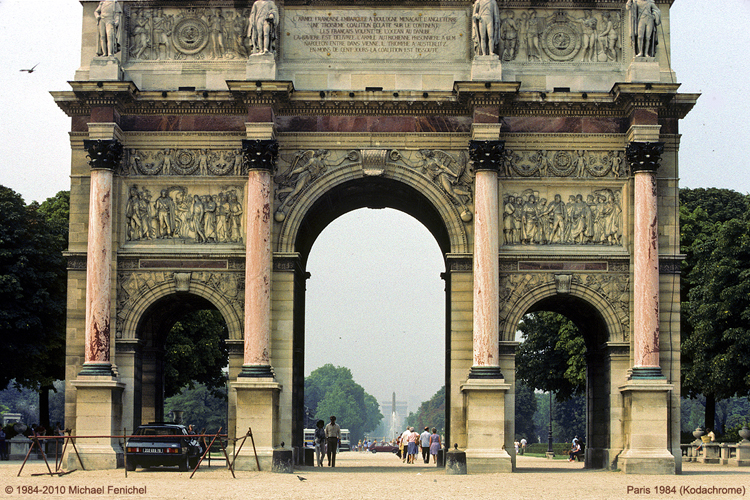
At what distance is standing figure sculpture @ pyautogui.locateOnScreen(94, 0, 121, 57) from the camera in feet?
125

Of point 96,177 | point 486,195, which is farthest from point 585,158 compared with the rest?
point 96,177

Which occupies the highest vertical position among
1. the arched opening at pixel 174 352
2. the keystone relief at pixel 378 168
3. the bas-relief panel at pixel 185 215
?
the keystone relief at pixel 378 168

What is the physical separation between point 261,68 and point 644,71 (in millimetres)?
12987

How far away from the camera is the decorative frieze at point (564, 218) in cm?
3816

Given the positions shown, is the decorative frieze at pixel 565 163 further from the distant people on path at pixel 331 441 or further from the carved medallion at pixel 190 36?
the distant people on path at pixel 331 441

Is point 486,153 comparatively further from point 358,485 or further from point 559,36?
point 358,485

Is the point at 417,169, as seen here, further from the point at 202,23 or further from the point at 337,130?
the point at 202,23

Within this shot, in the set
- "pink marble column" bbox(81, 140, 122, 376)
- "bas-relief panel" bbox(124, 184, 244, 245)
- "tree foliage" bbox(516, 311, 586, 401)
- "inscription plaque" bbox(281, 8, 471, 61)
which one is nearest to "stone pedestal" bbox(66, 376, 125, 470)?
"pink marble column" bbox(81, 140, 122, 376)

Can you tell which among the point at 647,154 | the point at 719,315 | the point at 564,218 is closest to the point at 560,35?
the point at 647,154

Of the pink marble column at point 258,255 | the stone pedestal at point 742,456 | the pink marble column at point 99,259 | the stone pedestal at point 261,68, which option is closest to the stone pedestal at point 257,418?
the pink marble column at point 258,255

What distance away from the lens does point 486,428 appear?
35.7 metres

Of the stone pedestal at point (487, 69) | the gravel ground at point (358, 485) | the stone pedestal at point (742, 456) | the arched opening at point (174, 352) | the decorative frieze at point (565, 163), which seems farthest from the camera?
the stone pedestal at point (742, 456)

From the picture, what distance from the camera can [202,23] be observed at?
39375 mm

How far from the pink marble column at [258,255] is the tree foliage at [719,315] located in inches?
969
